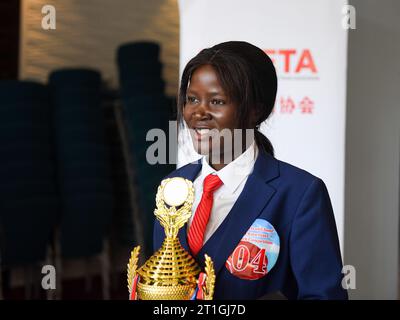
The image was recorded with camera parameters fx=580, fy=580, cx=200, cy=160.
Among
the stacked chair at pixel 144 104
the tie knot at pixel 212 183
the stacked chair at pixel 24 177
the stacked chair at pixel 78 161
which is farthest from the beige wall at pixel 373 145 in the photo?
the tie knot at pixel 212 183

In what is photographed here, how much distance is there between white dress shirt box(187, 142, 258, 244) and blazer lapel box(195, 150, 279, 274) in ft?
0.06

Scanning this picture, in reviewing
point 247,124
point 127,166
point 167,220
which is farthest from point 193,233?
point 127,166

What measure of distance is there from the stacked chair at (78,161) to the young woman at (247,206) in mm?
2521

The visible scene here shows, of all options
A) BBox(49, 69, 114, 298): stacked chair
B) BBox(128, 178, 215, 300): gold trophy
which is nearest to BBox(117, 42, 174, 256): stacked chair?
BBox(49, 69, 114, 298): stacked chair

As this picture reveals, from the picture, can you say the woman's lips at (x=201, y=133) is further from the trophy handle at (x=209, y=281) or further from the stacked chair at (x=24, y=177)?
the stacked chair at (x=24, y=177)

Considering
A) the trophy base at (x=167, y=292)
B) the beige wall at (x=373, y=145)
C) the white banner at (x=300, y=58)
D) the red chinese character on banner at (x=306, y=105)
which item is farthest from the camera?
the beige wall at (x=373, y=145)

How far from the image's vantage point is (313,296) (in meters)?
0.96

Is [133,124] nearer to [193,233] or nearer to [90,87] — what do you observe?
[90,87]

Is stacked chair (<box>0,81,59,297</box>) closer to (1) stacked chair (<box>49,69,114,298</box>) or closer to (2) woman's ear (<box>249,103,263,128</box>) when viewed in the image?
(1) stacked chair (<box>49,69,114,298</box>)

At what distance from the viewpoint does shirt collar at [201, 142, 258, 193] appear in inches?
40.4

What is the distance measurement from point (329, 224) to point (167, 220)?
28 centimetres

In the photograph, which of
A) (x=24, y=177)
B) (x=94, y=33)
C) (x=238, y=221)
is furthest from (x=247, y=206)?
(x=94, y=33)

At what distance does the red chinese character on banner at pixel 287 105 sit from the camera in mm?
2070

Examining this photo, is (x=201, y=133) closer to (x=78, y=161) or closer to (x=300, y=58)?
(x=300, y=58)
